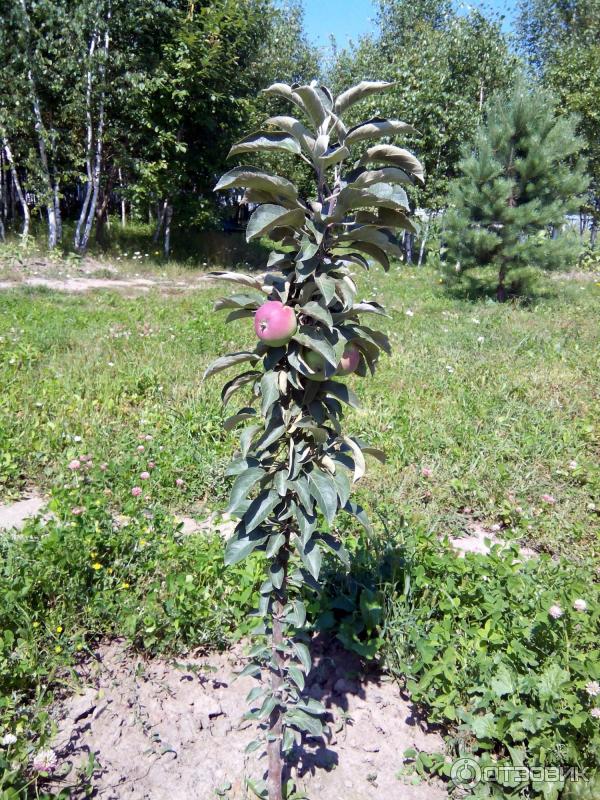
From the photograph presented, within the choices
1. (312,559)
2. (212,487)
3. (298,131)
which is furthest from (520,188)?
(312,559)

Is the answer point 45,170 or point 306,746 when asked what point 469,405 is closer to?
point 306,746

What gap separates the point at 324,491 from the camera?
1.49 meters

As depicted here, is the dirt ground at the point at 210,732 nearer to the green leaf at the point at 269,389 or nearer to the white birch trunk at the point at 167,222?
the green leaf at the point at 269,389

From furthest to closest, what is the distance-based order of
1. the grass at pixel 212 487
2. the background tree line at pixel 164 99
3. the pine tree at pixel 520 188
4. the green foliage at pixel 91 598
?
the background tree line at pixel 164 99 < the pine tree at pixel 520 188 < the grass at pixel 212 487 < the green foliage at pixel 91 598

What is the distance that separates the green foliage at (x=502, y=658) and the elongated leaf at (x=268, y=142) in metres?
1.84

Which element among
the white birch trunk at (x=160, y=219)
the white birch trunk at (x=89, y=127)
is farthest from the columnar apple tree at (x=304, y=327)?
the white birch trunk at (x=160, y=219)

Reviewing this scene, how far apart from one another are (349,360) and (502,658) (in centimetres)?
140

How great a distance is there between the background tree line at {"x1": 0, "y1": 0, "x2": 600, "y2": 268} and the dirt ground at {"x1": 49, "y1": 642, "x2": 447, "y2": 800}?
10303 mm

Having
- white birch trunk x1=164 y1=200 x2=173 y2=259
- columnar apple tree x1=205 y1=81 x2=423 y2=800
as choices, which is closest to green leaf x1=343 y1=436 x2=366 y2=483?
columnar apple tree x1=205 y1=81 x2=423 y2=800

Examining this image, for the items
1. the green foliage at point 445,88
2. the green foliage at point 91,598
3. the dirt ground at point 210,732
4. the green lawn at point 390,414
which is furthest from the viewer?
the green foliage at point 445,88

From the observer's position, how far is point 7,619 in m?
2.23

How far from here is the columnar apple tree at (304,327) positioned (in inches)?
52.9

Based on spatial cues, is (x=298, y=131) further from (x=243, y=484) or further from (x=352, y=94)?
(x=243, y=484)

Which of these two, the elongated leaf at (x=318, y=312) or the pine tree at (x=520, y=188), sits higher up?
the pine tree at (x=520, y=188)
